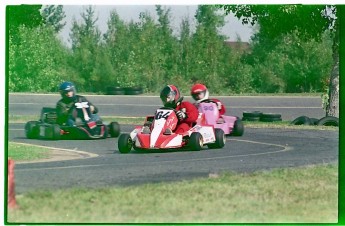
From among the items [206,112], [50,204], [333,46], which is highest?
[333,46]

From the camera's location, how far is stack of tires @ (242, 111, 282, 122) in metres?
16.8

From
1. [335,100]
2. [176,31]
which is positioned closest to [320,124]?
[335,100]

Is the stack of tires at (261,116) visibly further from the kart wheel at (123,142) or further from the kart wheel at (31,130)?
the kart wheel at (31,130)

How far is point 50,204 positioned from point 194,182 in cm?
226

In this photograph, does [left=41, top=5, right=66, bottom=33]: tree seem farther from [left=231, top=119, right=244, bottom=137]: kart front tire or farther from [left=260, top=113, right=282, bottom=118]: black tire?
[left=260, top=113, right=282, bottom=118]: black tire

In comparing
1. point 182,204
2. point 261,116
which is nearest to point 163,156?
point 261,116

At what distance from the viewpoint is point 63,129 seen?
16.6 m

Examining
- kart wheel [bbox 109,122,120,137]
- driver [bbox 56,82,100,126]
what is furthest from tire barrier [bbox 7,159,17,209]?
kart wheel [bbox 109,122,120,137]

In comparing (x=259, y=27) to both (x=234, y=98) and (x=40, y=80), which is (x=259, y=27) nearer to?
(x=234, y=98)

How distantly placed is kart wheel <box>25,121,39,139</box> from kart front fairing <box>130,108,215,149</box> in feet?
5.60

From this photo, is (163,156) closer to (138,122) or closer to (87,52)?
(138,122)

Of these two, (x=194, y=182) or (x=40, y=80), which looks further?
(x=40, y=80)

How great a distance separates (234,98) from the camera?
643 inches

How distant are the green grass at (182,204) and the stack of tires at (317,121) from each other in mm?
2555
